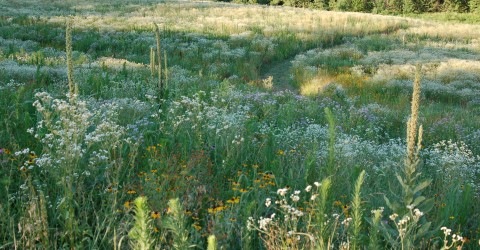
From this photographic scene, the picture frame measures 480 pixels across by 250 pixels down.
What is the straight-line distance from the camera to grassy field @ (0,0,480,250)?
3.64 metres

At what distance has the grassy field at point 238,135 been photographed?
3645 millimetres

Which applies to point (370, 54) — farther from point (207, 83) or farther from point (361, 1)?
point (361, 1)

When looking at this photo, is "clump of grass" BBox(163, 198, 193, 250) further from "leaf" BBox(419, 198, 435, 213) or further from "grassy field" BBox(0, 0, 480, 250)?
"leaf" BBox(419, 198, 435, 213)

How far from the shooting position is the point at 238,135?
19.1ft

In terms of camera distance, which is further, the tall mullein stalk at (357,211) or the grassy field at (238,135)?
the grassy field at (238,135)

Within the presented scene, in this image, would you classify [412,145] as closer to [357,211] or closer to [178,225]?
Result: [357,211]

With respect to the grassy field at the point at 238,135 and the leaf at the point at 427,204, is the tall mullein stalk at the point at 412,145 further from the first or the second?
the leaf at the point at 427,204

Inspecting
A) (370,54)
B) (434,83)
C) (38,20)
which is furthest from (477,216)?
(38,20)

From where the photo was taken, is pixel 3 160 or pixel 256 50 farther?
pixel 256 50

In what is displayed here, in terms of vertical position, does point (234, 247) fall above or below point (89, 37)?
below

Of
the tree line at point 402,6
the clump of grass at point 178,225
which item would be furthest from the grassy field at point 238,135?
the tree line at point 402,6

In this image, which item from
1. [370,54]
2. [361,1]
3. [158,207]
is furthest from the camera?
[361,1]

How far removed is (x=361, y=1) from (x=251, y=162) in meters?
54.2

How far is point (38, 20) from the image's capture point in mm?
25281
